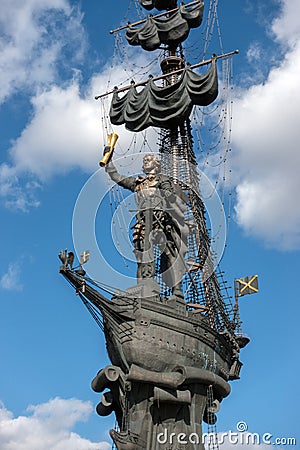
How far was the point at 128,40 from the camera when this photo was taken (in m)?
40.9

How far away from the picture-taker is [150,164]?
3169 cm

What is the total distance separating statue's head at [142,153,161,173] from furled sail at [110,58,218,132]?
3.70m

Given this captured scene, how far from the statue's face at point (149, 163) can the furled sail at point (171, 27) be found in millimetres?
9986

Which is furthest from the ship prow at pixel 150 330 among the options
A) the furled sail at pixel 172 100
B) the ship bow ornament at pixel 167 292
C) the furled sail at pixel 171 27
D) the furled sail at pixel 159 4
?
the furled sail at pixel 159 4

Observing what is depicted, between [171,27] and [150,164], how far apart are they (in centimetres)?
1084

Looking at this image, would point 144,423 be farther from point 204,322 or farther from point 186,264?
point 186,264

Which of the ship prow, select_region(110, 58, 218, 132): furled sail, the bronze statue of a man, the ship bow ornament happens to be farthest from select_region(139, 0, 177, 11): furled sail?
the ship prow

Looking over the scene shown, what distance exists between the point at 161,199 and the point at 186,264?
344 centimetres

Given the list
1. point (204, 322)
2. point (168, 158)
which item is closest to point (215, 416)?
point (204, 322)

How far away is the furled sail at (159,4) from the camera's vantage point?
4105 centimetres

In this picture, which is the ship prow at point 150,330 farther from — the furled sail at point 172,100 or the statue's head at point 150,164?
the furled sail at point 172,100

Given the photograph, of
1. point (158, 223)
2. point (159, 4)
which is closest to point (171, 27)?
point (159, 4)

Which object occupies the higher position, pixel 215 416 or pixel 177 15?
pixel 177 15

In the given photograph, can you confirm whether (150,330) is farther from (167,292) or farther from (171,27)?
(171,27)
